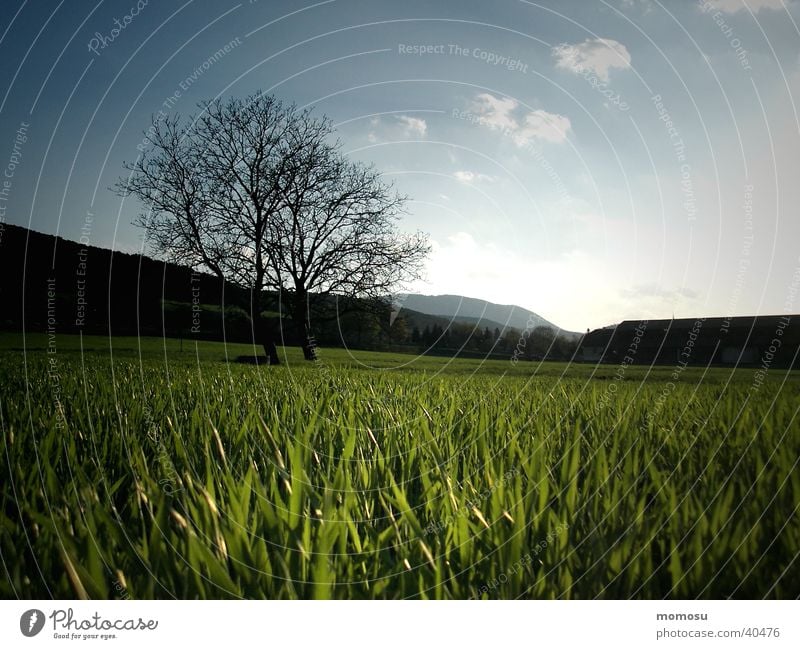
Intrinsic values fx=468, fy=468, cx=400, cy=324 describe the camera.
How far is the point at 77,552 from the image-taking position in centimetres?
98

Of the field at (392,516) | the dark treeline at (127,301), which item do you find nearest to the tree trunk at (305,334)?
the dark treeline at (127,301)

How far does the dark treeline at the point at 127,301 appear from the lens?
2.26 meters

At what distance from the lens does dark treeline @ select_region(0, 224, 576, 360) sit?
88.8 inches

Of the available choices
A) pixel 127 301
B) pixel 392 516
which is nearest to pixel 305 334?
pixel 127 301

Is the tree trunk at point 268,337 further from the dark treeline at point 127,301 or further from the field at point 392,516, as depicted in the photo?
the field at point 392,516

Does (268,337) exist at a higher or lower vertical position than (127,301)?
lower

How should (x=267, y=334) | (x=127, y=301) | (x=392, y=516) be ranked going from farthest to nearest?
(x=267, y=334)
(x=127, y=301)
(x=392, y=516)

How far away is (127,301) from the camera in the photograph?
4082 millimetres

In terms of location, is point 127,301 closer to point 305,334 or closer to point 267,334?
point 305,334

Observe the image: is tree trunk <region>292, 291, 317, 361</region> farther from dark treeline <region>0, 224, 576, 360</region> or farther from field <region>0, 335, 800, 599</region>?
field <region>0, 335, 800, 599</region>

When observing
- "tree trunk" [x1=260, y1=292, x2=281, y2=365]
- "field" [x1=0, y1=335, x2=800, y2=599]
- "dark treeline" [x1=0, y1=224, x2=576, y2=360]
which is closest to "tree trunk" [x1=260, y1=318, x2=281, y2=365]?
"tree trunk" [x1=260, y1=292, x2=281, y2=365]

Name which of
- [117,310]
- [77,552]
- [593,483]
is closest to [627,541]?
[593,483]

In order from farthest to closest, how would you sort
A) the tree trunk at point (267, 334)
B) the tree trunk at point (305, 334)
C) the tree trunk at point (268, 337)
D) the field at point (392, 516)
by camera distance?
the tree trunk at point (268, 337) < the tree trunk at point (267, 334) < the tree trunk at point (305, 334) < the field at point (392, 516)

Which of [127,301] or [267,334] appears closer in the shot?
Answer: [127,301]
